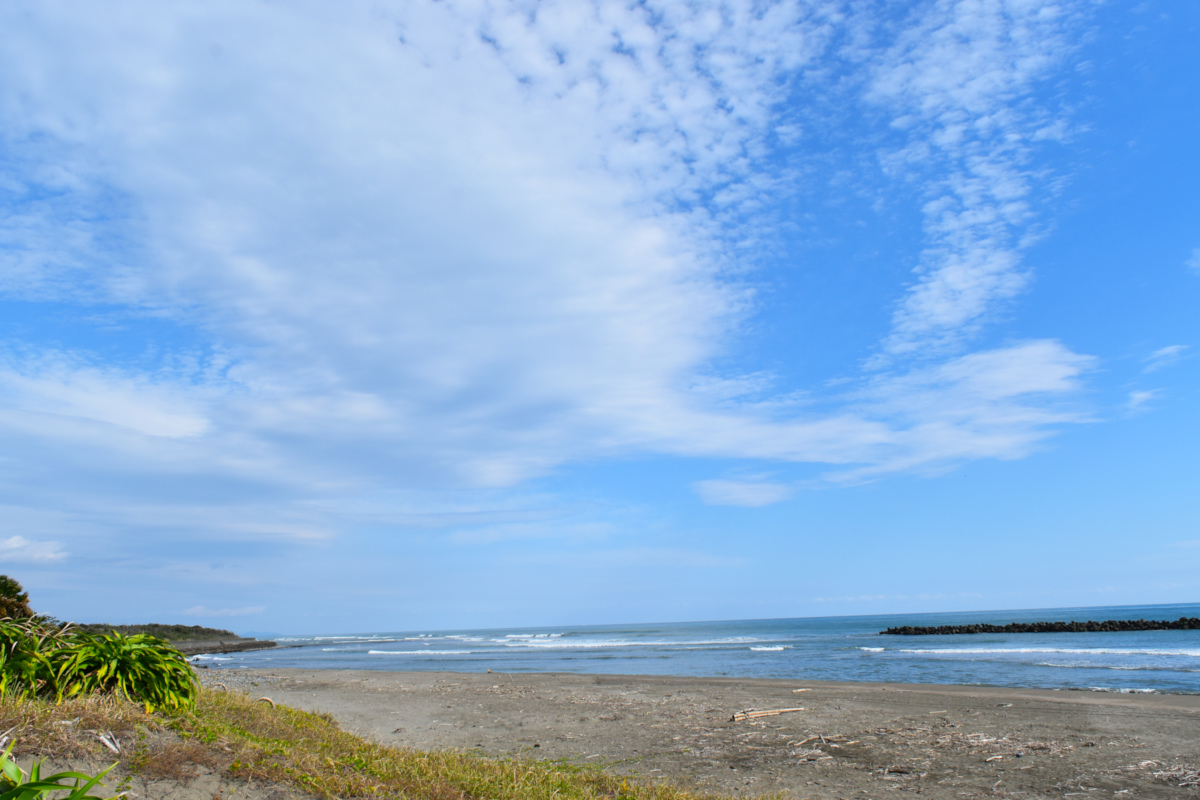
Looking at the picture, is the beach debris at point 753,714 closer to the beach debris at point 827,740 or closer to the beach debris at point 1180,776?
the beach debris at point 827,740

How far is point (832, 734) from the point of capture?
10984 mm

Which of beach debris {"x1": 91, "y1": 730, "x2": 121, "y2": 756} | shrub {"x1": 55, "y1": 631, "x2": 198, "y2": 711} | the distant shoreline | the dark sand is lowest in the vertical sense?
the distant shoreline

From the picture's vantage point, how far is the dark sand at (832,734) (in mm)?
8164

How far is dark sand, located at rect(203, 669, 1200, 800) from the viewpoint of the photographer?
8.16 metres

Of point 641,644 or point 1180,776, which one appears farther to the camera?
point 641,644

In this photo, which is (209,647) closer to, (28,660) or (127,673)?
(28,660)

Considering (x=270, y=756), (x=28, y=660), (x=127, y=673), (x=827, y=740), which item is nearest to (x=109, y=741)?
(x=270, y=756)

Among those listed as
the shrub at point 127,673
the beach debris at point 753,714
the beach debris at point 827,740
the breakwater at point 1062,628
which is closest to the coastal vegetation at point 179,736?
the shrub at point 127,673

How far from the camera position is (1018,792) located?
7.67 m

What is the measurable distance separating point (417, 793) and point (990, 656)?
124ft

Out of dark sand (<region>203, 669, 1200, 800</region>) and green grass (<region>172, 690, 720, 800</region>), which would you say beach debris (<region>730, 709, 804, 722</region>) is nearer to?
dark sand (<region>203, 669, 1200, 800</region>)

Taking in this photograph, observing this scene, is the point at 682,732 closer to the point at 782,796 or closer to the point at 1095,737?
the point at 782,796

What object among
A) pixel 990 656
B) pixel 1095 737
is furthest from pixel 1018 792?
pixel 990 656

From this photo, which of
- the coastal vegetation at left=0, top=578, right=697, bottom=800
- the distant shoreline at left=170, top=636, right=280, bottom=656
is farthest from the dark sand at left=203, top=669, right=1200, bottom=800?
the distant shoreline at left=170, top=636, right=280, bottom=656
